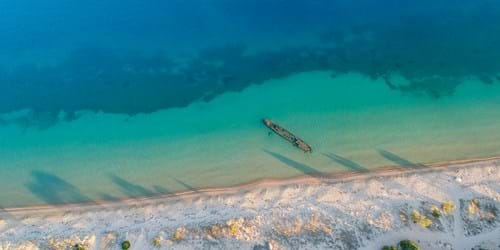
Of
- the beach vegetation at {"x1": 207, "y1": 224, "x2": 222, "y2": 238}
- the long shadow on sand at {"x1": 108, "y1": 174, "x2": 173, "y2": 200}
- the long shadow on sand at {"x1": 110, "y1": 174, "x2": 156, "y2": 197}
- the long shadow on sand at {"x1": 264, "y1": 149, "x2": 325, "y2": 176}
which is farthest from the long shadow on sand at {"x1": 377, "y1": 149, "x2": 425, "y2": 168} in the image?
the long shadow on sand at {"x1": 110, "y1": 174, "x2": 156, "y2": 197}

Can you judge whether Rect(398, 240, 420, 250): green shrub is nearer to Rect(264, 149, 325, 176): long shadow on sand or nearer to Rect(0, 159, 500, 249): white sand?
Rect(0, 159, 500, 249): white sand

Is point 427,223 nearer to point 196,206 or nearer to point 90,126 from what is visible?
point 196,206

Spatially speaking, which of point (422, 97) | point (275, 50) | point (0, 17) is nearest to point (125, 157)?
point (275, 50)

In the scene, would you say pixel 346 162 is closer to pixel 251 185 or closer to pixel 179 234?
pixel 251 185

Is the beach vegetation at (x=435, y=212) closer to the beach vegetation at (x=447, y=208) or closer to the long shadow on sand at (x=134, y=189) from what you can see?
the beach vegetation at (x=447, y=208)

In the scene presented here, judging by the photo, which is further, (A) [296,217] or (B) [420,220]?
(A) [296,217]

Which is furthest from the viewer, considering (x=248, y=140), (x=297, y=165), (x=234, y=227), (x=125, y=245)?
(x=248, y=140)

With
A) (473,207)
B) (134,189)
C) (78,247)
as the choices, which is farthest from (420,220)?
(78,247)
